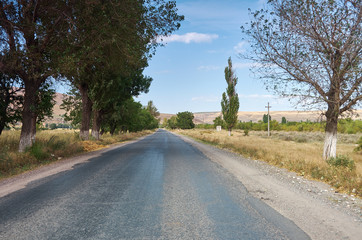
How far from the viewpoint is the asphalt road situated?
3523mm

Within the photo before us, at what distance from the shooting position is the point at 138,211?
14.4ft

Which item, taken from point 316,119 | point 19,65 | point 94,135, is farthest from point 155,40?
point 94,135

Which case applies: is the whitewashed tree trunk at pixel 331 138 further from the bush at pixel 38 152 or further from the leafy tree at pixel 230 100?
the leafy tree at pixel 230 100

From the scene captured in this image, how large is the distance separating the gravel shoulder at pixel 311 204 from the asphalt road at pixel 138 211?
0.30 meters

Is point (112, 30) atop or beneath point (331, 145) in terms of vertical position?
atop

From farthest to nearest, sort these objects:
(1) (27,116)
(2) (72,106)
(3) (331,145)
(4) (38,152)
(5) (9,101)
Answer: (2) (72,106) → (5) (9,101) → (1) (27,116) → (4) (38,152) → (3) (331,145)

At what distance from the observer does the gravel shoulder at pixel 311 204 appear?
3.84 meters

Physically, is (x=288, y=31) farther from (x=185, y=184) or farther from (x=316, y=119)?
(x=185, y=184)

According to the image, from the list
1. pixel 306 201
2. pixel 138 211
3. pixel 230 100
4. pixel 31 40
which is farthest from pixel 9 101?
pixel 230 100

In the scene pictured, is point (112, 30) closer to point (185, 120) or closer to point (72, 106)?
point (72, 106)

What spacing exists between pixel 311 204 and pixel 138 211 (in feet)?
11.8

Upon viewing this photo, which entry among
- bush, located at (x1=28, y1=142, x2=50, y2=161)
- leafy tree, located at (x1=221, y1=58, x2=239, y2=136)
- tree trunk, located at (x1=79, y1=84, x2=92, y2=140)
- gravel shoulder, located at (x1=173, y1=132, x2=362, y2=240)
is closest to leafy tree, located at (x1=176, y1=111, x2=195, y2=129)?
leafy tree, located at (x1=221, y1=58, x2=239, y2=136)

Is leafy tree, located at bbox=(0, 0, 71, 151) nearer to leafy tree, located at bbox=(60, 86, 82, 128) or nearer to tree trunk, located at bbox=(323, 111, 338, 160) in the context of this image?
tree trunk, located at bbox=(323, 111, 338, 160)

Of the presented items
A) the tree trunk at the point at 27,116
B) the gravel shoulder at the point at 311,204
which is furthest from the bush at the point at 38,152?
the gravel shoulder at the point at 311,204
